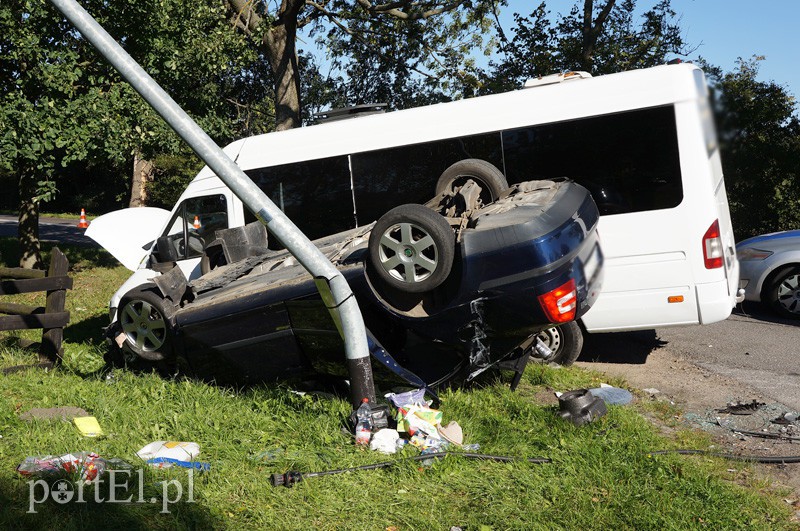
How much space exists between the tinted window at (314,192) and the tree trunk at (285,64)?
231 inches

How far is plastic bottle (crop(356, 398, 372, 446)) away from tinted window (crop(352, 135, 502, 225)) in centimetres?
334

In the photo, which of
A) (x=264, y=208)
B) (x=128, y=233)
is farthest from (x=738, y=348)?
(x=128, y=233)

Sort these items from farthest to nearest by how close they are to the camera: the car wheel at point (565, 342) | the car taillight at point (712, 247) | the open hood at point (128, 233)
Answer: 1. the open hood at point (128, 233)
2. the car wheel at point (565, 342)
3. the car taillight at point (712, 247)

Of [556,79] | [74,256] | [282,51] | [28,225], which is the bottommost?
[74,256]

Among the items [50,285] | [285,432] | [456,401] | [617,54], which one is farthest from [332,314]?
[617,54]

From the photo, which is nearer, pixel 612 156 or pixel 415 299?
pixel 415 299

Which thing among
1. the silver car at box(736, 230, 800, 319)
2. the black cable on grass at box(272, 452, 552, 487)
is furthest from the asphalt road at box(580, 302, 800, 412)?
the black cable on grass at box(272, 452, 552, 487)

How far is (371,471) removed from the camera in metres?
4.62

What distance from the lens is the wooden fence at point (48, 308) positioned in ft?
24.6

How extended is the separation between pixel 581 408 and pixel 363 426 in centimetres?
156

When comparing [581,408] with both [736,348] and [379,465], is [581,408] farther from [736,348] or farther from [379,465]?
[736,348]

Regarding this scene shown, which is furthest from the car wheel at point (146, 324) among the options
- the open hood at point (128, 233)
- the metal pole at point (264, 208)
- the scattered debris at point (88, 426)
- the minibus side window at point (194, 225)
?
the open hood at point (128, 233)

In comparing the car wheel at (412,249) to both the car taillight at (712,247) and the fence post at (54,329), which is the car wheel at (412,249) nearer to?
the car taillight at (712,247)

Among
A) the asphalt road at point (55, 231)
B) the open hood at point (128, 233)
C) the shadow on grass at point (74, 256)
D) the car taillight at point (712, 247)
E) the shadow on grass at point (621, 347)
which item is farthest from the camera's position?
the asphalt road at point (55, 231)
